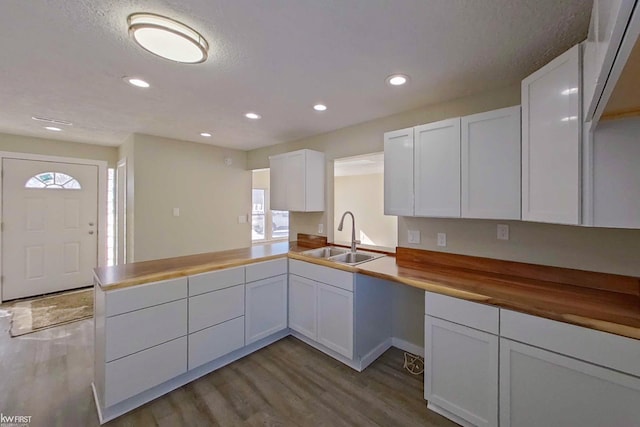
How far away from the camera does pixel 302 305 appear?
268cm

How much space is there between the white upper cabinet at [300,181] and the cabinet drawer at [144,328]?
1638mm

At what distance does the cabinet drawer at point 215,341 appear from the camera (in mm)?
2123

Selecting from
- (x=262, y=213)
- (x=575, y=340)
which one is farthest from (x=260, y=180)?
(x=575, y=340)

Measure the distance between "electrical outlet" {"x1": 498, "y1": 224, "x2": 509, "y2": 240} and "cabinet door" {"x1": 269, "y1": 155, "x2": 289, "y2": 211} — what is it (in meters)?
2.21

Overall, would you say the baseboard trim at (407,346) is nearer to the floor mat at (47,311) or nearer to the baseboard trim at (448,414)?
the baseboard trim at (448,414)

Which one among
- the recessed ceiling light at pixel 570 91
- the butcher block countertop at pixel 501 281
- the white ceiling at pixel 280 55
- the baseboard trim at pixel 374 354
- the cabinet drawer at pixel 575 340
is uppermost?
the white ceiling at pixel 280 55

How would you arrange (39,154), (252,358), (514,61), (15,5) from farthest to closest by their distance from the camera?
(39,154), (252,358), (514,61), (15,5)

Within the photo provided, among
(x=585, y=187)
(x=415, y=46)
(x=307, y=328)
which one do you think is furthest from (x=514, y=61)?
(x=307, y=328)

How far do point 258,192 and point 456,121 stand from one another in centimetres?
518

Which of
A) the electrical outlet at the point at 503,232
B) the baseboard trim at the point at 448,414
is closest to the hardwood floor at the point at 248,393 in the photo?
the baseboard trim at the point at 448,414

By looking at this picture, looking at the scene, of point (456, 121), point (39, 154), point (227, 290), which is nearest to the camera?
point (456, 121)

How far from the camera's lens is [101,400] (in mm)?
1771

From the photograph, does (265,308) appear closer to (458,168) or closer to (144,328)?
(144,328)

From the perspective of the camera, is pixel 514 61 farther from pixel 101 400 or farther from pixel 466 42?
pixel 101 400
